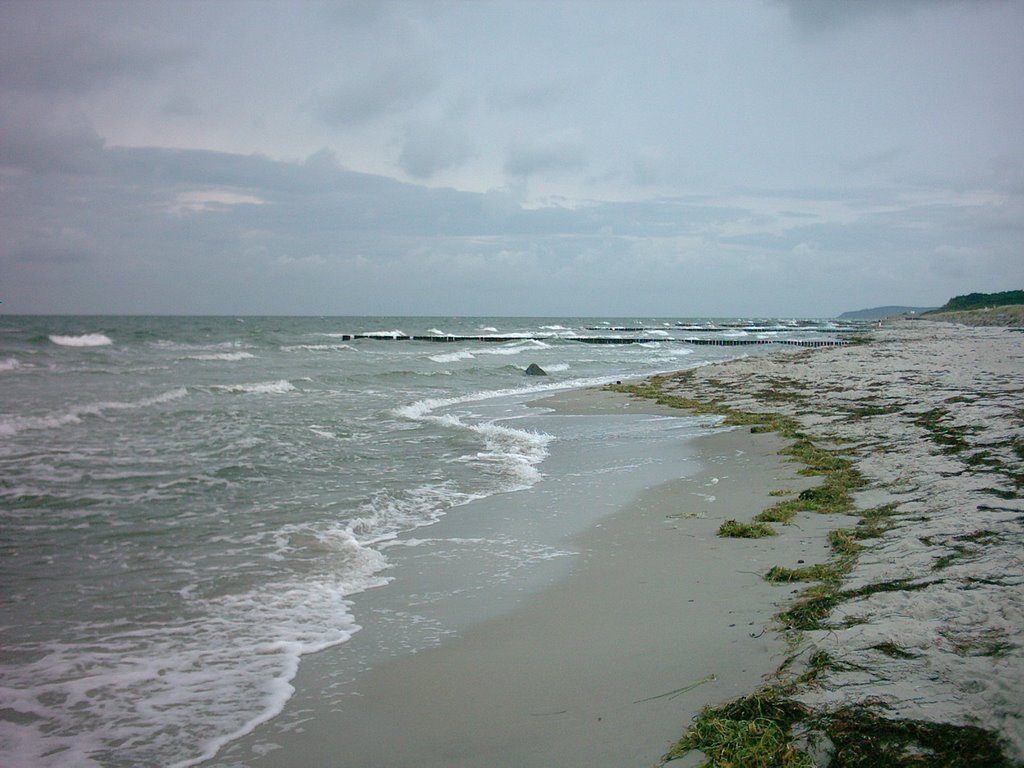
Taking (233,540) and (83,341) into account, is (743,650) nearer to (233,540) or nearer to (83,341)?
(233,540)

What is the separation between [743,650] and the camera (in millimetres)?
4633

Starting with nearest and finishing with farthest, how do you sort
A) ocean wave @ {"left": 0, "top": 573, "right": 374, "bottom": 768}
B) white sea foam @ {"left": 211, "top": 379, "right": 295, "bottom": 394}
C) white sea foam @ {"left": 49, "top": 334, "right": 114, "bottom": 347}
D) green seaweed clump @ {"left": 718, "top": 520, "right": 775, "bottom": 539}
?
ocean wave @ {"left": 0, "top": 573, "right": 374, "bottom": 768} < green seaweed clump @ {"left": 718, "top": 520, "right": 775, "bottom": 539} < white sea foam @ {"left": 211, "top": 379, "right": 295, "bottom": 394} < white sea foam @ {"left": 49, "top": 334, "right": 114, "bottom": 347}

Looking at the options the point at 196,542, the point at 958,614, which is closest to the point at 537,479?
the point at 196,542

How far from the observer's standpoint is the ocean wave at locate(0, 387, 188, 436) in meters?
15.9

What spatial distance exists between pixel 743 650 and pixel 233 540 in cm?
611

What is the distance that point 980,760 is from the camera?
290 cm

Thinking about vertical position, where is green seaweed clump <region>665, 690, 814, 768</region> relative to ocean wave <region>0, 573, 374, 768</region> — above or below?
above

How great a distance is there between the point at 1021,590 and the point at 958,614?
585 millimetres

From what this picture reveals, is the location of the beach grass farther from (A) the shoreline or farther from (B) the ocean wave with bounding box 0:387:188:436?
(B) the ocean wave with bounding box 0:387:188:436

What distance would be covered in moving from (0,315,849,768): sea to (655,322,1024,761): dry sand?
3.00 metres

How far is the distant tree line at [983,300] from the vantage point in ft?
371

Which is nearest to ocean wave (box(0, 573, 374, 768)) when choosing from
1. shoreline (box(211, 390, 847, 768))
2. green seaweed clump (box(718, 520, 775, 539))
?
shoreline (box(211, 390, 847, 768))

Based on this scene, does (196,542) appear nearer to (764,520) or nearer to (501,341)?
(764,520)

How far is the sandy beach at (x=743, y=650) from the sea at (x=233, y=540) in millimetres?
581
